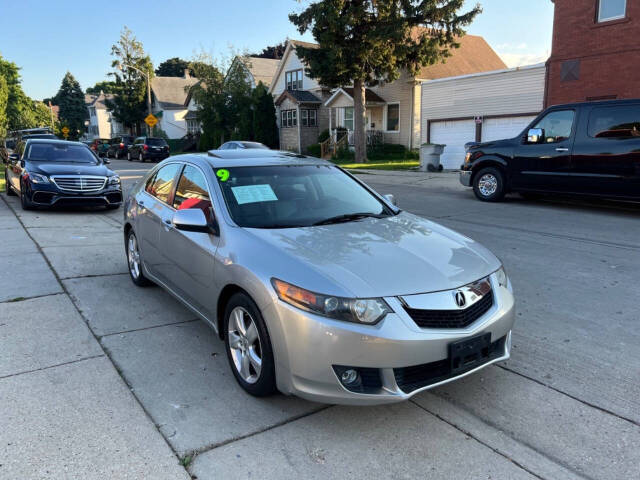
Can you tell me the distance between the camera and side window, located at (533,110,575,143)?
33.2 feet

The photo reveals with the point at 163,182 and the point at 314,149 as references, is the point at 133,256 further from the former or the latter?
the point at 314,149

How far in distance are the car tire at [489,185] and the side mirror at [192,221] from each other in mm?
9323

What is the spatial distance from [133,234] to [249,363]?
2.87m

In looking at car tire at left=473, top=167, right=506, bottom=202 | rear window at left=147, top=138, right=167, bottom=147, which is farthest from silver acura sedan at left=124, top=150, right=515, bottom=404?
rear window at left=147, top=138, right=167, bottom=147

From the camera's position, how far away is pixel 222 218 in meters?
Answer: 3.66

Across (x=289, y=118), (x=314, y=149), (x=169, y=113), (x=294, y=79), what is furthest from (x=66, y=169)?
(x=169, y=113)

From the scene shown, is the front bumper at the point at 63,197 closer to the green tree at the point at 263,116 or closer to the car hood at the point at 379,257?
the car hood at the point at 379,257

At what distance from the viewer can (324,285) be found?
2791 mm

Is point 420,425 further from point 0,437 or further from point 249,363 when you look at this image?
point 0,437

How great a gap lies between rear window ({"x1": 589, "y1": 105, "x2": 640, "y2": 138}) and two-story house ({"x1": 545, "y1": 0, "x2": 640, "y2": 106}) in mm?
8164

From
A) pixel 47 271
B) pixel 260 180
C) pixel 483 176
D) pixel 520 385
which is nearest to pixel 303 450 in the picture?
pixel 520 385

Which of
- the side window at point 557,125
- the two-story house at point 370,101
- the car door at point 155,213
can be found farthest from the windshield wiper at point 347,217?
the two-story house at point 370,101

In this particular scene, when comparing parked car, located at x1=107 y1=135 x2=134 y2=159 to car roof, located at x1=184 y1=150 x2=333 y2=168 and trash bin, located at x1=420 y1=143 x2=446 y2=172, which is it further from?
car roof, located at x1=184 y1=150 x2=333 y2=168

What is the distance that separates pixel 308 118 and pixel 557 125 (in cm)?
2779
